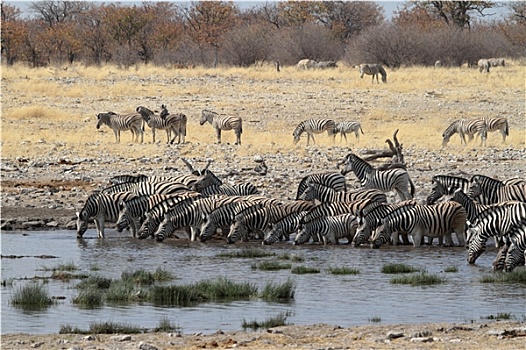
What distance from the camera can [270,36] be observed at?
158 ft

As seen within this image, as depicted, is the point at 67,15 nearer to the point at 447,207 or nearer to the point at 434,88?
the point at 434,88

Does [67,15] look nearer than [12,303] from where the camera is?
No

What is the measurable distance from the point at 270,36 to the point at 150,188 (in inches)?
1336

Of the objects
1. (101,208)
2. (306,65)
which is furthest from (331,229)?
(306,65)

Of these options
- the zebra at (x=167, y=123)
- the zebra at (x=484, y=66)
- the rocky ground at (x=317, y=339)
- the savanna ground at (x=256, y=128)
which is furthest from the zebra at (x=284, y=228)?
the zebra at (x=484, y=66)

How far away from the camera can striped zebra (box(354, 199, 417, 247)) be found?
1298cm

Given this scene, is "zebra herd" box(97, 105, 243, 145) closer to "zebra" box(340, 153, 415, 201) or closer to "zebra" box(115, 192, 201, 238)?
"zebra" box(340, 153, 415, 201)

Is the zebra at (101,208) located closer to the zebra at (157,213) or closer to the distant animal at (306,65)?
the zebra at (157,213)

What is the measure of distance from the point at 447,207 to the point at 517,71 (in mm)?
25503

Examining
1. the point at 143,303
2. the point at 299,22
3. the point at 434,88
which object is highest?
the point at 299,22

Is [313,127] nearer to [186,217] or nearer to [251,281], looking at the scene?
[186,217]

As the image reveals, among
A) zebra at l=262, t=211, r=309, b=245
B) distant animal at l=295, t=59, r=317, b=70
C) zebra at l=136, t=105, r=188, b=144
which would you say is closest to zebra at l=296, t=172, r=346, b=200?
zebra at l=262, t=211, r=309, b=245

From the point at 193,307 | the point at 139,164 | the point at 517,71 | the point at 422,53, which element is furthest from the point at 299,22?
the point at 193,307

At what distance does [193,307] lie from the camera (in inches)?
369
